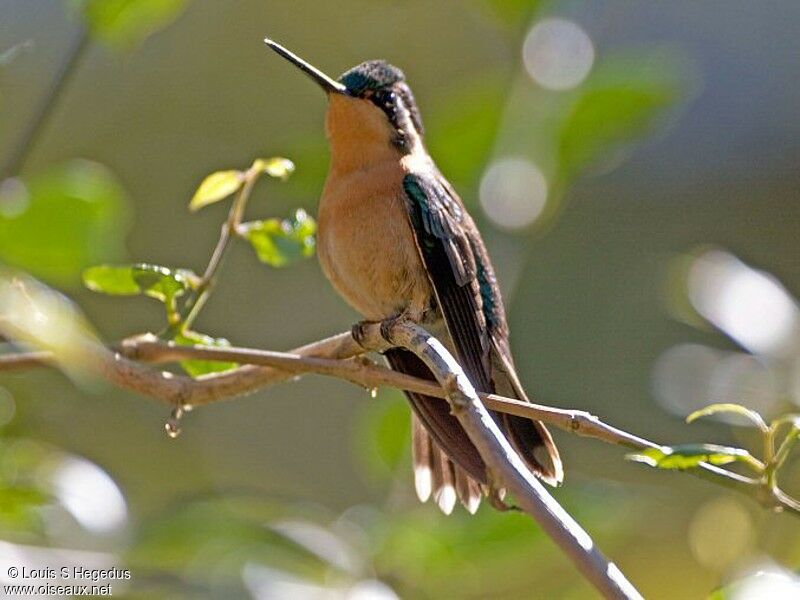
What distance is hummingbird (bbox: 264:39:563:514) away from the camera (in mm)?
2205

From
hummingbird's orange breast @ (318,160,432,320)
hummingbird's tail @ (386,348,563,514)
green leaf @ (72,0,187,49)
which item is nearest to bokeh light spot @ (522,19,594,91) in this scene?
hummingbird's orange breast @ (318,160,432,320)

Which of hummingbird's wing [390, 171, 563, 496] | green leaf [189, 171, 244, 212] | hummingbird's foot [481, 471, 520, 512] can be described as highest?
green leaf [189, 171, 244, 212]

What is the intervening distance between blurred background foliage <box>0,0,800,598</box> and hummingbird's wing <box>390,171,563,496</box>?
0.06m

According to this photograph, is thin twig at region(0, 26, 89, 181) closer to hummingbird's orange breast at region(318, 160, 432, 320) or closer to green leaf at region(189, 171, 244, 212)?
green leaf at region(189, 171, 244, 212)

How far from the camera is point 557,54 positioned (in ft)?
8.59

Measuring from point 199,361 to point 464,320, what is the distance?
664 mm

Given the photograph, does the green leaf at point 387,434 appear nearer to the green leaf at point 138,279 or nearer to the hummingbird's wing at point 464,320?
the hummingbird's wing at point 464,320

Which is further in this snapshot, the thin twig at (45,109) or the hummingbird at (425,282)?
the hummingbird at (425,282)

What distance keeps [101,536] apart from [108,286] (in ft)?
1.13

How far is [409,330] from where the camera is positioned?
5.24 ft

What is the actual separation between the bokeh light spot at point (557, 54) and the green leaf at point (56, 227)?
1274mm

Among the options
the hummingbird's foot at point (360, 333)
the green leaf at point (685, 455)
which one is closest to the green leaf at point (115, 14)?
the hummingbird's foot at point (360, 333)

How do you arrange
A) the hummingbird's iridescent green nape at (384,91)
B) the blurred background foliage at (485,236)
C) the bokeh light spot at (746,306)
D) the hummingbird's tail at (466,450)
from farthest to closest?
the hummingbird's iridescent green nape at (384,91)
the hummingbird's tail at (466,450)
the bokeh light spot at (746,306)
the blurred background foliage at (485,236)

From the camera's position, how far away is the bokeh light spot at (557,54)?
253cm
